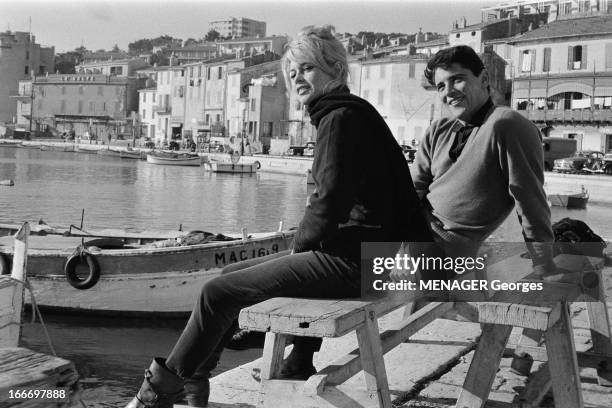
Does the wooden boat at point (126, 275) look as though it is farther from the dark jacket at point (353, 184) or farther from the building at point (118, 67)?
the building at point (118, 67)

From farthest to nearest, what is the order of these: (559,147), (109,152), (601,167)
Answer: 1. (109,152)
2. (559,147)
3. (601,167)

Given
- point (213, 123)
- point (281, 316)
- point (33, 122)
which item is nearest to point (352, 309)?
point (281, 316)

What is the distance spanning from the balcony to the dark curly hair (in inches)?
2096

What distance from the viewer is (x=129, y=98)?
113250mm

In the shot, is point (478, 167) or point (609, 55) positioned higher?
point (609, 55)

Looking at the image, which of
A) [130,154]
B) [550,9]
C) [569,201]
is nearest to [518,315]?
[569,201]

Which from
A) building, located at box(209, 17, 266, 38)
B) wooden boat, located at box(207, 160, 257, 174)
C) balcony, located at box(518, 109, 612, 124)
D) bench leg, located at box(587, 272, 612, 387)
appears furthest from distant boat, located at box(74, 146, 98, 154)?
bench leg, located at box(587, 272, 612, 387)

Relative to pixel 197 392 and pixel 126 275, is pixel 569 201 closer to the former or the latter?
pixel 126 275

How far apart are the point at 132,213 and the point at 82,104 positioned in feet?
291

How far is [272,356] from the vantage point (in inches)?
130

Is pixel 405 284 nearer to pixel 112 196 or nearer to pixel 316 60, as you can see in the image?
pixel 316 60

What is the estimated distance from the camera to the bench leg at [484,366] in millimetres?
3371

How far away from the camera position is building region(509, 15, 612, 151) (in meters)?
55.4

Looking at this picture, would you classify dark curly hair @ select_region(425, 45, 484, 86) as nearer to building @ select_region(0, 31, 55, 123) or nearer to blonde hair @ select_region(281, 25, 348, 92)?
blonde hair @ select_region(281, 25, 348, 92)
